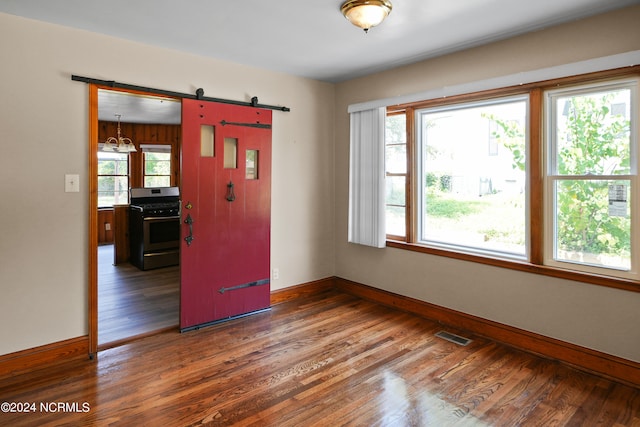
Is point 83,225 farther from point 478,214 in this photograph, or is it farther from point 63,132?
point 478,214

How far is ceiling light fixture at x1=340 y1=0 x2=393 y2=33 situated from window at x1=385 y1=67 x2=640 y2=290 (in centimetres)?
133

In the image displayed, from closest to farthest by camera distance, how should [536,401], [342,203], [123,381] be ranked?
1. [536,401]
2. [123,381]
3. [342,203]

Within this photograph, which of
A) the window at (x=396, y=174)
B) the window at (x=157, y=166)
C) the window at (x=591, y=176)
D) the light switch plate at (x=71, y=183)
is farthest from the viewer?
the window at (x=157, y=166)

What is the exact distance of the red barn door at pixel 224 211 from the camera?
3467mm

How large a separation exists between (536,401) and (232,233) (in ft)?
9.14

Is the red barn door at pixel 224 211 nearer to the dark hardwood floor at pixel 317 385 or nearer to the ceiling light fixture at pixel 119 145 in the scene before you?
the dark hardwood floor at pixel 317 385

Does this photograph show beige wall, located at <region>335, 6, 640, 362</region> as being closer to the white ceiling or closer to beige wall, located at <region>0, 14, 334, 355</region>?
the white ceiling

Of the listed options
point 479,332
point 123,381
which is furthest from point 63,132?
point 479,332

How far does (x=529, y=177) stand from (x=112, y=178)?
7.94 metres

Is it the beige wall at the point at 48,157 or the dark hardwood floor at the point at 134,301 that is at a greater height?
the beige wall at the point at 48,157

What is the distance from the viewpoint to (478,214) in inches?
138

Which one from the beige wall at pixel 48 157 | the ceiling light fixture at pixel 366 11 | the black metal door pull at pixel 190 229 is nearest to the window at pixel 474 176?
the ceiling light fixture at pixel 366 11

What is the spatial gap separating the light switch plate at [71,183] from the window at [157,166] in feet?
→ 18.4

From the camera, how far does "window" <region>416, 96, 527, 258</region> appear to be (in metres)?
3.21
